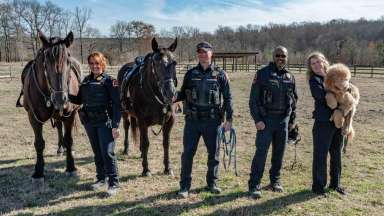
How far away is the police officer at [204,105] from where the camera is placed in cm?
427

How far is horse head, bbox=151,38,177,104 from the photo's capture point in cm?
452

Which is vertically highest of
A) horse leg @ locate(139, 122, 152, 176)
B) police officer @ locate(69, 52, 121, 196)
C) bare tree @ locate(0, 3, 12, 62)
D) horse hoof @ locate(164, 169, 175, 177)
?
bare tree @ locate(0, 3, 12, 62)

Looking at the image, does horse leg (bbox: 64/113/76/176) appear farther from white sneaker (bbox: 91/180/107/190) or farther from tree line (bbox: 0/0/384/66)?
tree line (bbox: 0/0/384/66)

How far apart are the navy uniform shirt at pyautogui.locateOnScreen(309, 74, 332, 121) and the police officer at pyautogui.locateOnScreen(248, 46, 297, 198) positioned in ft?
0.74

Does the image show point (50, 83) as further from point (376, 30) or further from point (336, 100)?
point (376, 30)

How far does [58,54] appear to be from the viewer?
4.36m

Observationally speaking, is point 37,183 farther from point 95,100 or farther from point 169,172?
point 169,172

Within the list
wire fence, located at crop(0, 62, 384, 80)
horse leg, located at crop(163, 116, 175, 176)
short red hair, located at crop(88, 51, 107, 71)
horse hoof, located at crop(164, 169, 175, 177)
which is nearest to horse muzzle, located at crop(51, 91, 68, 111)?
short red hair, located at crop(88, 51, 107, 71)

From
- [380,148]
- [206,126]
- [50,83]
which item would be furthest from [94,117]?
[380,148]

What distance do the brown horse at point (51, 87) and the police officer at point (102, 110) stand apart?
27 centimetres

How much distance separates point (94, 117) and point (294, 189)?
9.03 ft

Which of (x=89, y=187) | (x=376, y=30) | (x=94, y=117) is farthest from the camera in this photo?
(x=376, y=30)

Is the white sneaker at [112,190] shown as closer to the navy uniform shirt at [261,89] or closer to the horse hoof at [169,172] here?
the horse hoof at [169,172]

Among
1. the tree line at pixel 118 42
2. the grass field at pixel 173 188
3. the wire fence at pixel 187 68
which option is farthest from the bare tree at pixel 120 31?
the grass field at pixel 173 188
